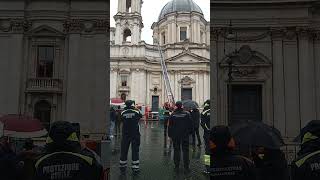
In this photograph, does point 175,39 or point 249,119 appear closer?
point 249,119

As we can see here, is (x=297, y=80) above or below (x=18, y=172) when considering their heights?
above

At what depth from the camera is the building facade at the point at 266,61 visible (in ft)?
9.37

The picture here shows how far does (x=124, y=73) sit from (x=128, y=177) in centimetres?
92

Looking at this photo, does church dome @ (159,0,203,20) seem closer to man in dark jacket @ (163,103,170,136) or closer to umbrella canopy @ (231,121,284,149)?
man in dark jacket @ (163,103,170,136)

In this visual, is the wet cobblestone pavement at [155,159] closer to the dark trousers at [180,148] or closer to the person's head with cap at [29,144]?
the dark trousers at [180,148]

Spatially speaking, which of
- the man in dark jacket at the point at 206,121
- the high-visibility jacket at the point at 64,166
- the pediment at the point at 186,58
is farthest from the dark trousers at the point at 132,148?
the high-visibility jacket at the point at 64,166

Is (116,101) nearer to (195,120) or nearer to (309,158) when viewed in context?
(195,120)

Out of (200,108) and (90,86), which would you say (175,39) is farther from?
(90,86)

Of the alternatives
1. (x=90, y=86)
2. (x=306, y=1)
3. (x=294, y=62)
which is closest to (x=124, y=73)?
(x=90, y=86)

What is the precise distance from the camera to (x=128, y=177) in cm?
273

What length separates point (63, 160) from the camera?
5.93 feet

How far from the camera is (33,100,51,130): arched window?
8.80 ft

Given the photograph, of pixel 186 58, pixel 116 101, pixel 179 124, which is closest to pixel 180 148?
pixel 179 124

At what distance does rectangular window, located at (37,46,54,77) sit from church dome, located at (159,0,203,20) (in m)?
1.09
